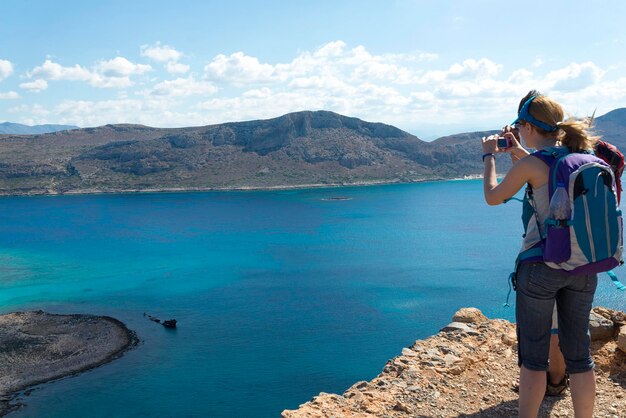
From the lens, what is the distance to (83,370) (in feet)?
104

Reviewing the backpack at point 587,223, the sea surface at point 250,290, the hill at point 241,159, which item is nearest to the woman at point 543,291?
the backpack at point 587,223

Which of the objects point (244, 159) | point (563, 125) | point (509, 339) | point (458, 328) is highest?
point (244, 159)

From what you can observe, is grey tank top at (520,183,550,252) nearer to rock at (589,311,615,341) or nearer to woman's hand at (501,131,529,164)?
woman's hand at (501,131,529,164)

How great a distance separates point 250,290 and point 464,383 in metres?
43.8

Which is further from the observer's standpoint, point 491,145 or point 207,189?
point 207,189

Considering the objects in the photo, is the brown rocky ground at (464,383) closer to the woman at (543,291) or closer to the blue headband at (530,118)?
the woman at (543,291)

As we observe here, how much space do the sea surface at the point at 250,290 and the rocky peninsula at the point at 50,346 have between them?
A: 45.9 inches

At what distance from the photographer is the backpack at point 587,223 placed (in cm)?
356

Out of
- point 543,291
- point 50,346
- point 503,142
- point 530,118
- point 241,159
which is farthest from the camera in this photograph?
point 241,159

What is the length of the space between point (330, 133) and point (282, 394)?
164 meters

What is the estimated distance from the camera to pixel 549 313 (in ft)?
13.1

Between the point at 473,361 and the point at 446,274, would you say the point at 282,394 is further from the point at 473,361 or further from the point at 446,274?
the point at 446,274

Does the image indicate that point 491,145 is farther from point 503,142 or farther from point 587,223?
point 587,223

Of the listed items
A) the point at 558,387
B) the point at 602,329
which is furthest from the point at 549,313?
the point at 602,329
